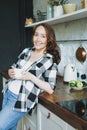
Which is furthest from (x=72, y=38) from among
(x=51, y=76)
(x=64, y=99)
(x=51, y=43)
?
(x=64, y=99)

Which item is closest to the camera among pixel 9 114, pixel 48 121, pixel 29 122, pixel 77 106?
pixel 77 106

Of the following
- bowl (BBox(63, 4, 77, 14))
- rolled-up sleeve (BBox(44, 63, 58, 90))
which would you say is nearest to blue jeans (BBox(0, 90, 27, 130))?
rolled-up sleeve (BBox(44, 63, 58, 90))

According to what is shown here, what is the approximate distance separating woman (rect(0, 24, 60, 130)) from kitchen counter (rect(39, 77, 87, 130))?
7 cm

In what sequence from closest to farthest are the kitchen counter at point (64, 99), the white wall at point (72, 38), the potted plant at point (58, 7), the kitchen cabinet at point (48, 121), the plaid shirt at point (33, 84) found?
1. the kitchen counter at point (64, 99)
2. the kitchen cabinet at point (48, 121)
3. the plaid shirt at point (33, 84)
4. the white wall at point (72, 38)
5. the potted plant at point (58, 7)

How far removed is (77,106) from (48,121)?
0.82ft

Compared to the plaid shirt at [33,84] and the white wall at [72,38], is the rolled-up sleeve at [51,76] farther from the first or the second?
the white wall at [72,38]

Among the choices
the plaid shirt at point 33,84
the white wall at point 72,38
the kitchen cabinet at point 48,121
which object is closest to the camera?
the kitchen cabinet at point 48,121

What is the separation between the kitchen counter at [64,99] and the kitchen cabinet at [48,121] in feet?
0.11

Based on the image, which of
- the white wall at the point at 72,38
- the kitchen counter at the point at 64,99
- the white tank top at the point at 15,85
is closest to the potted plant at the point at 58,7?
the white wall at the point at 72,38

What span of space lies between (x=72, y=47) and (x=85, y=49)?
24 cm

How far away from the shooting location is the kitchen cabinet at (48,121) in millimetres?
1476

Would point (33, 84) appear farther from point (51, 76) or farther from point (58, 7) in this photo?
point (58, 7)

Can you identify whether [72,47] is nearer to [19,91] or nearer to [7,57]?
[19,91]

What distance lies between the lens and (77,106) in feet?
5.04
